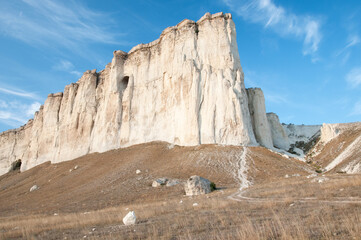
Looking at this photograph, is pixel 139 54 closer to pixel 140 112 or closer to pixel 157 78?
pixel 157 78

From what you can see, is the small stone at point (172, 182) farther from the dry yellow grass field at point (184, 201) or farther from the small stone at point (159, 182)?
the dry yellow grass field at point (184, 201)

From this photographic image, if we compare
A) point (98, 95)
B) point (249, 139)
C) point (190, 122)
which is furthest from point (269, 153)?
point (98, 95)

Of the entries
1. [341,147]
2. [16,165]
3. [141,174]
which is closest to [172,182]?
[141,174]

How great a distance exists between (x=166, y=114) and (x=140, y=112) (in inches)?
248

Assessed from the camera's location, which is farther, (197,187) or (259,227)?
(197,187)

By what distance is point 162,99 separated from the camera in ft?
153

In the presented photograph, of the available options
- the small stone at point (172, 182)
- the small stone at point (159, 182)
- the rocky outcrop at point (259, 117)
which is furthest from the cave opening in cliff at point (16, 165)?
the rocky outcrop at point (259, 117)

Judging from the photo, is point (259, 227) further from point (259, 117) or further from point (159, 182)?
point (259, 117)

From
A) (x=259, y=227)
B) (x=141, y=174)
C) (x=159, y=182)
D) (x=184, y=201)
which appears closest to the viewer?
(x=259, y=227)

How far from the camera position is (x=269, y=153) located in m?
35.7

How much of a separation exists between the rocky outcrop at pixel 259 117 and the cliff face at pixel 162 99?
1.45 meters

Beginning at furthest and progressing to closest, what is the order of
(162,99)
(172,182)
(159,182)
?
(162,99)
(159,182)
(172,182)

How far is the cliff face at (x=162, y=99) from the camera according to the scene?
3938 cm

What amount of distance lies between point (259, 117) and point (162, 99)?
1785 cm
